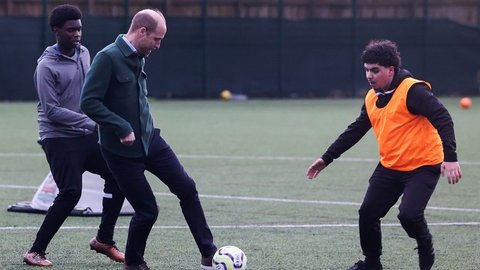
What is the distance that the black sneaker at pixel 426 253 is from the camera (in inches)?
274

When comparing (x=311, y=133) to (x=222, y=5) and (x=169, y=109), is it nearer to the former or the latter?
(x=169, y=109)

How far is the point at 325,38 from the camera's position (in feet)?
97.3

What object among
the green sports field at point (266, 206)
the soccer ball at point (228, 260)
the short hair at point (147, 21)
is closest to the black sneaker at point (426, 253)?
the green sports field at point (266, 206)

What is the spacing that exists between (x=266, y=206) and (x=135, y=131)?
3969 mm

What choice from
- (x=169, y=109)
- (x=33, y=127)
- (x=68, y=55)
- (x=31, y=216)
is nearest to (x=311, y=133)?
(x=33, y=127)

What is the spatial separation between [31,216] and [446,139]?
473 centimetres

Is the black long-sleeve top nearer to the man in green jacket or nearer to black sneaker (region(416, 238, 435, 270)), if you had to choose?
black sneaker (region(416, 238, 435, 270))

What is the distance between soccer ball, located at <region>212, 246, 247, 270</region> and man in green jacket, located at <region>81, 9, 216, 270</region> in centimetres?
11

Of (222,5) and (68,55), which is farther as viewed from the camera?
(222,5)

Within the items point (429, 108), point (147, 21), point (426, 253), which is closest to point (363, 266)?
point (426, 253)

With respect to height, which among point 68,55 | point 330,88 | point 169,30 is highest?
point 68,55

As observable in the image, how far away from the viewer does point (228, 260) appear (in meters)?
6.92

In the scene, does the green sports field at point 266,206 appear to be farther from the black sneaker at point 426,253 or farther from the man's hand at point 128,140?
the man's hand at point 128,140

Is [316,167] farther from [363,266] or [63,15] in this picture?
[63,15]
